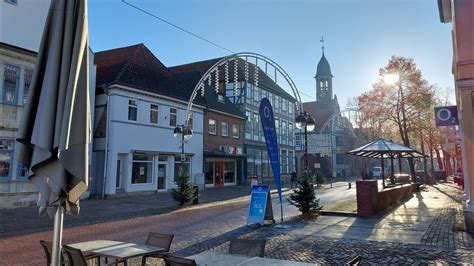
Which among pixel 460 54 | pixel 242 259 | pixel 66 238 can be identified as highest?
pixel 460 54

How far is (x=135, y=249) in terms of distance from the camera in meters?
4.86

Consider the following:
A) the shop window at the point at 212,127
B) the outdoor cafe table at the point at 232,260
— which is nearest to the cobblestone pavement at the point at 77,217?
the outdoor cafe table at the point at 232,260

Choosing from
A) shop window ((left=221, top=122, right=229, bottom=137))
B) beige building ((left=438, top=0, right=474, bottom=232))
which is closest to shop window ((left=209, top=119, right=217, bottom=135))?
shop window ((left=221, top=122, right=229, bottom=137))

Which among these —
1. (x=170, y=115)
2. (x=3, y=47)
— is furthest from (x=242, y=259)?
(x=170, y=115)

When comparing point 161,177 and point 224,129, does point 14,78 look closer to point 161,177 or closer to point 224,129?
point 161,177

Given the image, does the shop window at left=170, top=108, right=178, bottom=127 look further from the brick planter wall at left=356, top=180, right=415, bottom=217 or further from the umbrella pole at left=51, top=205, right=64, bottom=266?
the umbrella pole at left=51, top=205, right=64, bottom=266

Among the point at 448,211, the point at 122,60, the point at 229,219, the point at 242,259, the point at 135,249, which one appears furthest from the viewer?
the point at 122,60

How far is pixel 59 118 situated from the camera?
3.50 meters

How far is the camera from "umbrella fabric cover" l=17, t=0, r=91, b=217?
136 inches

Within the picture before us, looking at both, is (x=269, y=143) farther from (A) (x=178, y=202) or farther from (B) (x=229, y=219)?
(A) (x=178, y=202)

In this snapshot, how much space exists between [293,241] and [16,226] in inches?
331

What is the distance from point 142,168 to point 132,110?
12.2 ft

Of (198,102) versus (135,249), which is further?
(198,102)

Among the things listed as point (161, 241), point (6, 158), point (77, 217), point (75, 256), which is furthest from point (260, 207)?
point (6, 158)
